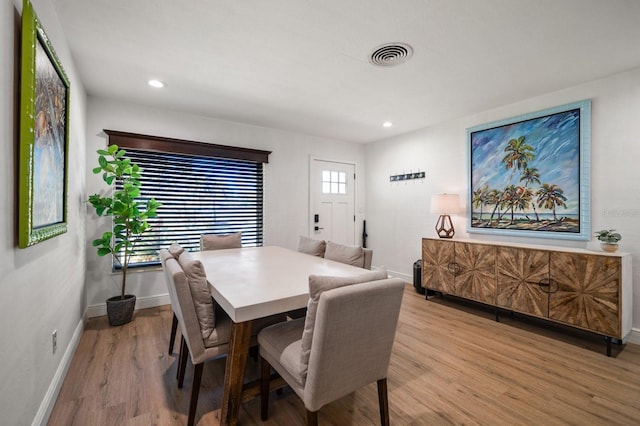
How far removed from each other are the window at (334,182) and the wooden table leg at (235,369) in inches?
148

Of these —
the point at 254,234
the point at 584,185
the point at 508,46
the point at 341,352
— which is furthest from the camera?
the point at 254,234

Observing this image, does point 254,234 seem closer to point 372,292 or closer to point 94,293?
point 94,293

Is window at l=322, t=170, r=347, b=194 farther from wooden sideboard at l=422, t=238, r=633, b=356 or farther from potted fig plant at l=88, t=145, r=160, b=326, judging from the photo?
potted fig plant at l=88, t=145, r=160, b=326

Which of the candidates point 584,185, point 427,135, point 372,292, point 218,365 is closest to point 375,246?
point 427,135

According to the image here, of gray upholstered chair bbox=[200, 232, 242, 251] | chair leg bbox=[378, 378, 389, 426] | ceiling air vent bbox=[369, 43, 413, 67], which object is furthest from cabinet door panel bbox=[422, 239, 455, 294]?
gray upholstered chair bbox=[200, 232, 242, 251]

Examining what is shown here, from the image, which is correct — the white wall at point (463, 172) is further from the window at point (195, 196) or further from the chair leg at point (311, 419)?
the chair leg at point (311, 419)

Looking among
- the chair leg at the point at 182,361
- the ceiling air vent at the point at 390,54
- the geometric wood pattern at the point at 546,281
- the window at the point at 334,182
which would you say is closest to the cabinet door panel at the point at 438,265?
the geometric wood pattern at the point at 546,281

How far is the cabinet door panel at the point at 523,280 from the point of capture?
281 centimetres

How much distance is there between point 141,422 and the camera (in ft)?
5.43

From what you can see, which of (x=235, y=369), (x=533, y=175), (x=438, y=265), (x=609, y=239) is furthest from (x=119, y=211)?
(x=609, y=239)

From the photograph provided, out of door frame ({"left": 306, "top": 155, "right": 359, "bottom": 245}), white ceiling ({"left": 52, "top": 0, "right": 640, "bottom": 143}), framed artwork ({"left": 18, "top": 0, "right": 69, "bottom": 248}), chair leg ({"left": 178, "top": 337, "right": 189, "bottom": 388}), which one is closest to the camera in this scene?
framed artwork ({"left": 18, "top": 0, "right": 69, "bottom": 248})

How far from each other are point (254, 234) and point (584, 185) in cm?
401

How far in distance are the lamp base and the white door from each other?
1725 millimetres

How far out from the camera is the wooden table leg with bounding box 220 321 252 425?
1.45m
